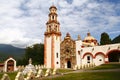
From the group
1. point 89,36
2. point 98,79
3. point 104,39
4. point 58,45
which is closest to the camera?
point 98,79

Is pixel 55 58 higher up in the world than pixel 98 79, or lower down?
higher up

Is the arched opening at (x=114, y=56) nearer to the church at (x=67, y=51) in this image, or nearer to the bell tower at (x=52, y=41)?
the church at (x=67, y=51)

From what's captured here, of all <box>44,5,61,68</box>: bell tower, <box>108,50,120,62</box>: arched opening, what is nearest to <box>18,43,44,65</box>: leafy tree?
<box>44,5,61,68</box>: bell tower

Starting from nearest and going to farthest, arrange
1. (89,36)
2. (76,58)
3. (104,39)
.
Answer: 1. (76,58)
2. (104,39)
3. (89,36)

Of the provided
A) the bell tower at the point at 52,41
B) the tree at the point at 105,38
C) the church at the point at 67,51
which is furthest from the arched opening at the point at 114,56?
the bell tower at the point at 52,41

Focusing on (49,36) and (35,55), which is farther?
(35,55)

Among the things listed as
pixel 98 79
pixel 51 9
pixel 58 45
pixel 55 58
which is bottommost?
pixel 98 79

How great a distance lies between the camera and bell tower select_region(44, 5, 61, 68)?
49547 millimetres

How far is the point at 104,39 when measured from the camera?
5744 cm

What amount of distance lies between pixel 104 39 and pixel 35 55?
26713mm

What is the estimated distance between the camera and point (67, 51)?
1965 inches

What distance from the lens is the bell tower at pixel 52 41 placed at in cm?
4955

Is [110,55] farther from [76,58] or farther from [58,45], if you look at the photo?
[58,45]

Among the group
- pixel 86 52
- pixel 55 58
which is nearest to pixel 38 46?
pixel 55 58
